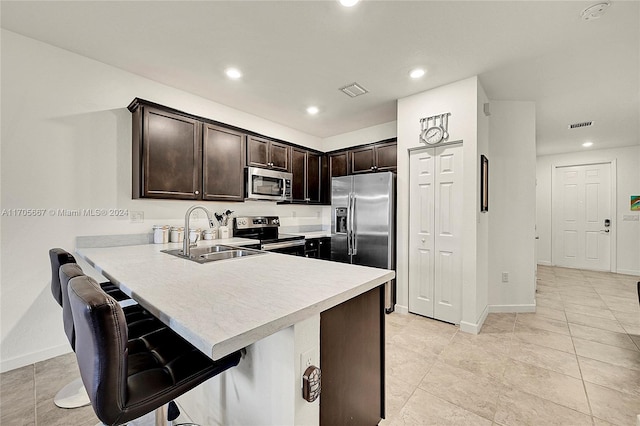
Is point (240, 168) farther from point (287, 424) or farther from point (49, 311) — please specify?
point (287, 424)

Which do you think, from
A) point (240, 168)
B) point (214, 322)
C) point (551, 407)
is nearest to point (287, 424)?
point (214, 322)

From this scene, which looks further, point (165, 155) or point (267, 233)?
point (267, 233)

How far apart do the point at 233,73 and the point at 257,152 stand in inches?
41.9

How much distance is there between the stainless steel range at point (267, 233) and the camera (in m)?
3.51

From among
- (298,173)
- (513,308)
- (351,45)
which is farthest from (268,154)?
(513,308)

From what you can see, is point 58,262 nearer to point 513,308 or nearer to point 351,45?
point 351,45

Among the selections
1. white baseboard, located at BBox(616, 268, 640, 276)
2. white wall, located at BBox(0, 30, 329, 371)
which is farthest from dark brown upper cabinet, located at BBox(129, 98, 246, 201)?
white baseboard, located at BBox(616, 268, 640, 276)

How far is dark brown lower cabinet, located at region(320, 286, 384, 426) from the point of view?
1101 millimetres

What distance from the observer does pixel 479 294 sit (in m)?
2.94

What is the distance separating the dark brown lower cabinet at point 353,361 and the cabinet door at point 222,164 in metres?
2.44

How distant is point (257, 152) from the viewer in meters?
3.65

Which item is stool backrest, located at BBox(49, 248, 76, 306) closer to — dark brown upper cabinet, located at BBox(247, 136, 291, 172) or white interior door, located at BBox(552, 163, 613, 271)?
dark brown upper cabinet, located at BBox(247, 136, 291, 172)

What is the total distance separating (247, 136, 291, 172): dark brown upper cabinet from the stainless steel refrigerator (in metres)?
0.83

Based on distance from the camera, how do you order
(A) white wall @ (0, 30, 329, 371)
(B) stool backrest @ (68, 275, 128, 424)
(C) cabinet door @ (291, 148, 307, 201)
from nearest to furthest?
1. (B) stool backrest @ (68, 275, 128, 424)
2. (A) white wall @ (0, 30, 329, 371)
3. (C) cabinet door @ (291, 148, 307, 201)
